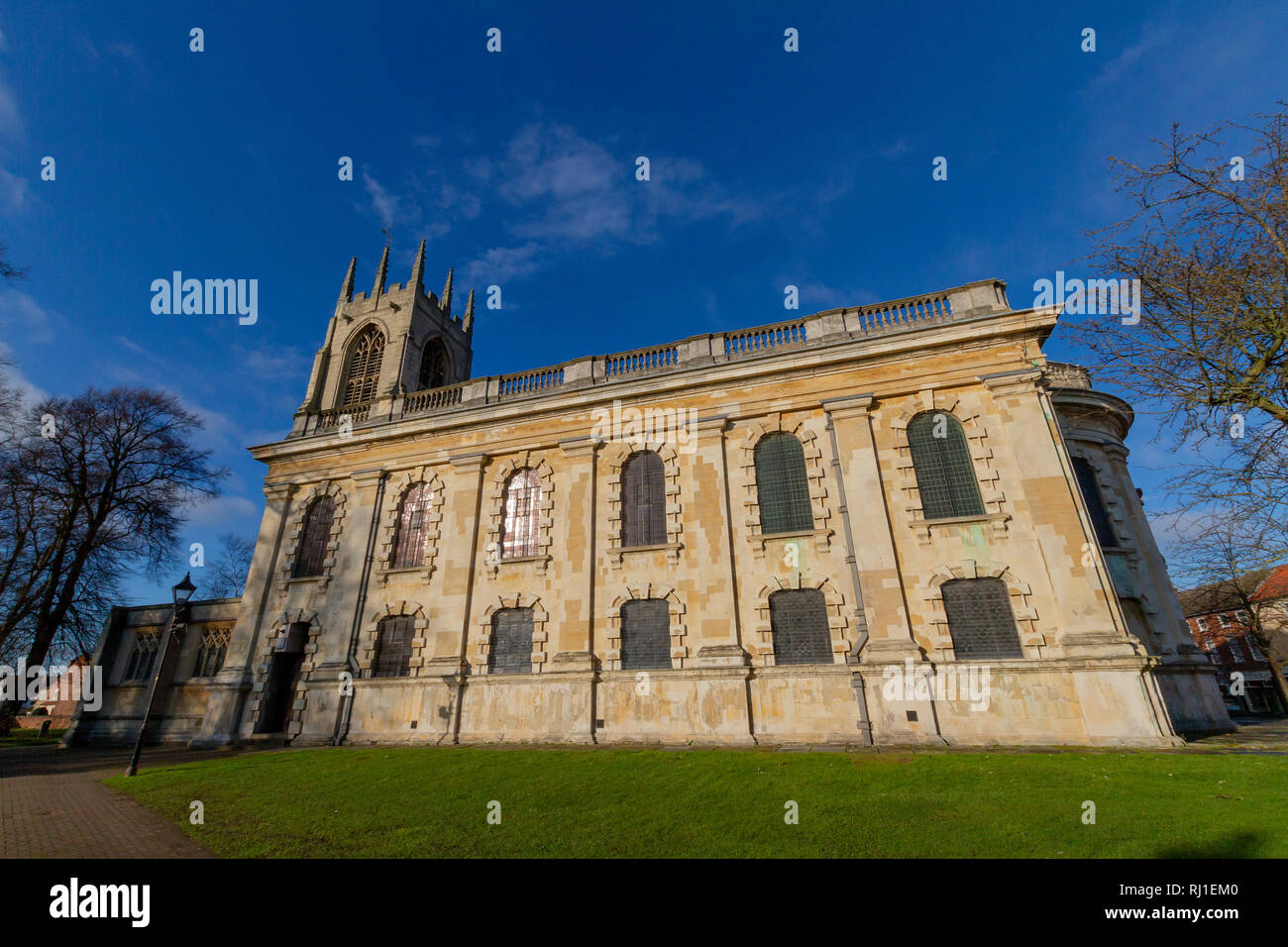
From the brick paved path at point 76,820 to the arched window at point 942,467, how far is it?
18037 mm

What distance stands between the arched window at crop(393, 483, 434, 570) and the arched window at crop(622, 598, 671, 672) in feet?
29.5

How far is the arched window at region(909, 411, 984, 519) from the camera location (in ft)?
55.0

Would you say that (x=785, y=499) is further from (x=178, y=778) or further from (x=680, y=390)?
(x=178, y=778)

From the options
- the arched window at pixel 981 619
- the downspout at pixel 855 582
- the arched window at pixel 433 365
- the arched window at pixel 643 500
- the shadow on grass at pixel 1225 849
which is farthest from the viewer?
the arched window at pixel 433 365

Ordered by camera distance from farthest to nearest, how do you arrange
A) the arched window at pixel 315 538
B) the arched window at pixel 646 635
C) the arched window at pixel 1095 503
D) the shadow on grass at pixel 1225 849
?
the arched window at pixel 315 538 → the arched window at pixel 1095 503 → the arched window at pixel 646 635 → the shadow on grass at pixel 1225 849

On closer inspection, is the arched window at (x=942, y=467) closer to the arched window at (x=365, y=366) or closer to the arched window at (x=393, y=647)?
the arched window at (x=393, y=647)

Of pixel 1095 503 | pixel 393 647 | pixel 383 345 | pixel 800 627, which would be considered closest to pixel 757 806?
pixel 800 627

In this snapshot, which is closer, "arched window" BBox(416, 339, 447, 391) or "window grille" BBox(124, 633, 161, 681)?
"window grille" BBox(124, 633, 161, 681)

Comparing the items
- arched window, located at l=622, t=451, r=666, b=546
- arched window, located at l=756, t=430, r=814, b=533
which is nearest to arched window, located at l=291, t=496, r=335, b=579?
arched window, located at l=622, t=451, r=666, b=546

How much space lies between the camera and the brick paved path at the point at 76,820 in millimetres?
7438

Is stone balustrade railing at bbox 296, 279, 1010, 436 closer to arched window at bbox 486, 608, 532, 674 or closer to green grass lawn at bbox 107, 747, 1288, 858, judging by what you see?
arched window at bbox 486, 608, 532, 674

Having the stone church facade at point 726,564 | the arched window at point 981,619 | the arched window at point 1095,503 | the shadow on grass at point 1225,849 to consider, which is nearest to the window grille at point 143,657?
the stone church facade at point 726,564
